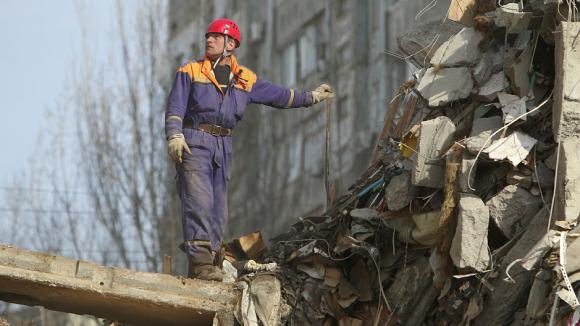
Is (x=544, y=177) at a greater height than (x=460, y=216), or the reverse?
(x=544, y=177)

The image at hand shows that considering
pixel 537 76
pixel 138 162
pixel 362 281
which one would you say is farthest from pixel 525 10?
pixel 138 162

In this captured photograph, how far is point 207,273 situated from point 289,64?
26.6m

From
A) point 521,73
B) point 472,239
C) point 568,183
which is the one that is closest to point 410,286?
point 472,239

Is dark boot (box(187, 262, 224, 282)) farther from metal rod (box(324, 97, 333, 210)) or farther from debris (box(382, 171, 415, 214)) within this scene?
metal rod (box(324, 97, 333, 210))

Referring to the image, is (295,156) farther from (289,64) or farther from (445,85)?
(445,85)

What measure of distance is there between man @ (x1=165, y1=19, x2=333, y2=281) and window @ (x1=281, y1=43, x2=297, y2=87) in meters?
25.2

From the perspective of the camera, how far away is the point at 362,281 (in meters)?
12.2

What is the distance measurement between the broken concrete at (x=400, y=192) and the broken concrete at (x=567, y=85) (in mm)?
1264

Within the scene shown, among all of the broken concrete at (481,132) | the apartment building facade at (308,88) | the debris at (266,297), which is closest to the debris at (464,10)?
the broken concrete at (481,132)

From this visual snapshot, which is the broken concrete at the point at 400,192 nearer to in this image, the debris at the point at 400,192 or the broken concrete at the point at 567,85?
the debris at the point at 400,192

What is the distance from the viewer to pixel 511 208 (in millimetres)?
11172

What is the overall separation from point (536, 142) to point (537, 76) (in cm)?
66

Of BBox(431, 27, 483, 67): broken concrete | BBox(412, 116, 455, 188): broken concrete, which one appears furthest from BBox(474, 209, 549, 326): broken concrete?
BBox(431, 27, 483, 67): broken concrete

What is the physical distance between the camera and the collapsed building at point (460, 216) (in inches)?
428
